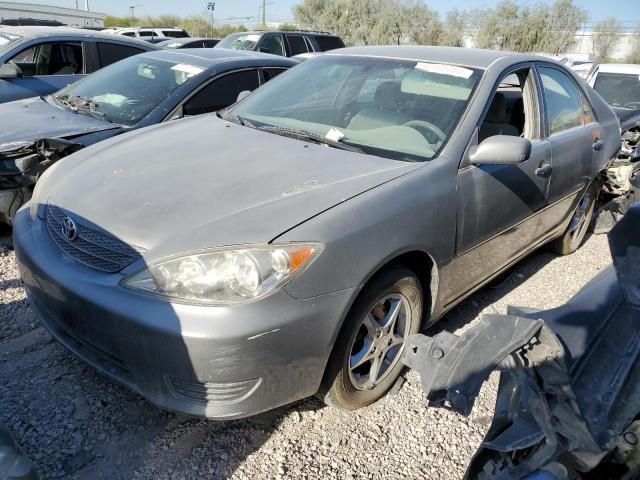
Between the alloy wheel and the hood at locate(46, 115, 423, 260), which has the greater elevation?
the hood at locate(46, 115, 423, 260)

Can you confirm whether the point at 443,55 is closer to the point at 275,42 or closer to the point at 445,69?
the point at 445,69

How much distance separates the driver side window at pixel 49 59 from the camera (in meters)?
6.25

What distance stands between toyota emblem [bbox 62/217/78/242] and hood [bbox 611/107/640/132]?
17.9 ft

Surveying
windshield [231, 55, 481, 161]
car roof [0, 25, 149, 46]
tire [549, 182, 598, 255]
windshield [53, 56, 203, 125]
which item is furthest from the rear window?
tire [549, 182, 598, 255]

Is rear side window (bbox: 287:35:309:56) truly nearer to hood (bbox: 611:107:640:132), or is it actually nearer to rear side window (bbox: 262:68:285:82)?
rear side window (bbox: 262:68:285:82)

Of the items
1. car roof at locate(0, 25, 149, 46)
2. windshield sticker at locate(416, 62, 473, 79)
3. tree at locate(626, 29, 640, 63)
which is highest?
windshield sticker at locate(416, 62, 473, 79)

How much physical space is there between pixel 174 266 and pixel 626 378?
1.55 metres

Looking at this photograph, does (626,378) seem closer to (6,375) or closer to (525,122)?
(525,122)

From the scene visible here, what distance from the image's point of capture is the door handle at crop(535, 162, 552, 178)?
3422 mm

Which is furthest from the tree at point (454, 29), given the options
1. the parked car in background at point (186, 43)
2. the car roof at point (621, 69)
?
the car roof at point (621, 69)

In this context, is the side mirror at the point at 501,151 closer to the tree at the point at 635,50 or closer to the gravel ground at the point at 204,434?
the gravel ground at the point at 204,434

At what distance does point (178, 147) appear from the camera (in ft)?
9.79

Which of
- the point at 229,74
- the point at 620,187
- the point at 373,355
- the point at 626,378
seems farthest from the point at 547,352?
the point at 620,187

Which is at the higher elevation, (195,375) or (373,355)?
(195,375)
